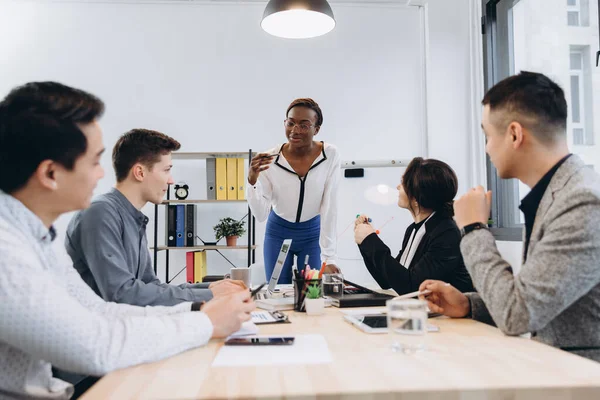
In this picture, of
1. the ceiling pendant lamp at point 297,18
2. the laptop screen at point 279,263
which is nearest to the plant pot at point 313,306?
the laptop screen at point 279,263

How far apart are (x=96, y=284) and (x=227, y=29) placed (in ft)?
10.7

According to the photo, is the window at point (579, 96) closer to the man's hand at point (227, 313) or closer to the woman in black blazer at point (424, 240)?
the woman in black blazer at point (424, 240)

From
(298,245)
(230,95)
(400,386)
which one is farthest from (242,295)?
(230,95)

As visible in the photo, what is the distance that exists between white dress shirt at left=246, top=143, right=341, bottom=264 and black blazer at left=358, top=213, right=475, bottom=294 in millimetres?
976

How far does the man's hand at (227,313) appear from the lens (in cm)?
100

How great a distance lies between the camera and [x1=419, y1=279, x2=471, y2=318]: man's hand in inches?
50.3

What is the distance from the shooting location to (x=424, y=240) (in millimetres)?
1773

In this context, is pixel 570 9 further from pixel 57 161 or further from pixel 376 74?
pixel 57 161

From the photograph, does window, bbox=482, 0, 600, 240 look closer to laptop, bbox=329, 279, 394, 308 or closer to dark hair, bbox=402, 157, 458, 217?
dark hair, bbox=402, 157, 458, 217

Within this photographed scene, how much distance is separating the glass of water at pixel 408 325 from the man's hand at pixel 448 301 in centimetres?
35

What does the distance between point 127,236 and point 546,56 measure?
269 centimetres

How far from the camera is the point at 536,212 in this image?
1145mm

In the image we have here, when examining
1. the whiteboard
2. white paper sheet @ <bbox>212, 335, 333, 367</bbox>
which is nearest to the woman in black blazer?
white paper sheet @ <bbox>212, 335, 333, 367</bbox>

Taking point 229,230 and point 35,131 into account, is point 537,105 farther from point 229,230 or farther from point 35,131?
point 229,230
